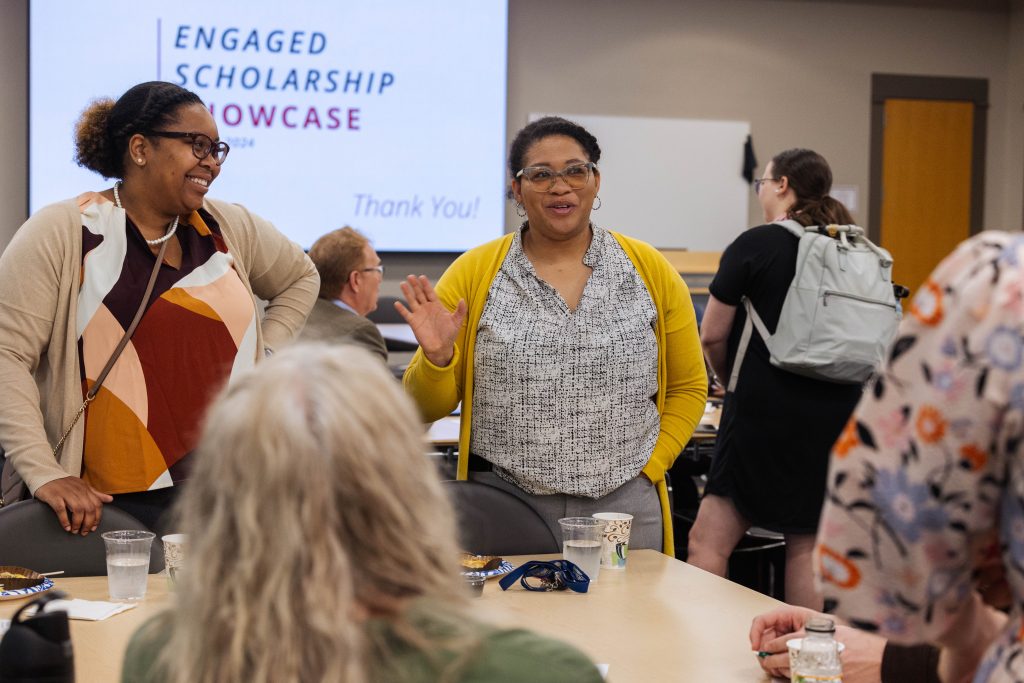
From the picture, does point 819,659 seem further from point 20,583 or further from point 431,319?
point 20,583

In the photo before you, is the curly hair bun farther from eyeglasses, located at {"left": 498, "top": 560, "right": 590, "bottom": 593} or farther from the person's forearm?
the person's forearm

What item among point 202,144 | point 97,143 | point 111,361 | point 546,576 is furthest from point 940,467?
point 97,143

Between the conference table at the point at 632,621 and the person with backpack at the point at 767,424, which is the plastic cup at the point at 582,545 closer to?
the conference table at the point at 632,621

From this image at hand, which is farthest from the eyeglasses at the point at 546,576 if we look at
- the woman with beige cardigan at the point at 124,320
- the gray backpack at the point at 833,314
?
the gray backpack at the point at 833,314

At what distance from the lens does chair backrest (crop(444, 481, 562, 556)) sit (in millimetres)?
2396

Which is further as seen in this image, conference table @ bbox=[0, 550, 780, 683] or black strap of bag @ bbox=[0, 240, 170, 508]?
black strap of bag @ bbox=[0, 240, 170, 508]

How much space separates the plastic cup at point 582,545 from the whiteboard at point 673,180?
5419 millimetres

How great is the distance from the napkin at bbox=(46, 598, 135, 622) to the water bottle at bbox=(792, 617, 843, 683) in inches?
42.7

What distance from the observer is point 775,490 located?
3.26 metres

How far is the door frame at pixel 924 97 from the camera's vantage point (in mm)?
8172

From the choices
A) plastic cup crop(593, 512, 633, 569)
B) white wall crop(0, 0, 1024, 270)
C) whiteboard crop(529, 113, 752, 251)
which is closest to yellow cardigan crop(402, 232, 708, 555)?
plastic cup crop(593, 512, 633, 569)

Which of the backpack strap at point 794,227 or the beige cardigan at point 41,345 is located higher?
the backpack strap at point 794,227

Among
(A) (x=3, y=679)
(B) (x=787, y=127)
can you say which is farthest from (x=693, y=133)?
(A) (x=3, y=679)

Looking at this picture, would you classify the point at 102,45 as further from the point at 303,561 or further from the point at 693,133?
the point at 303,561
